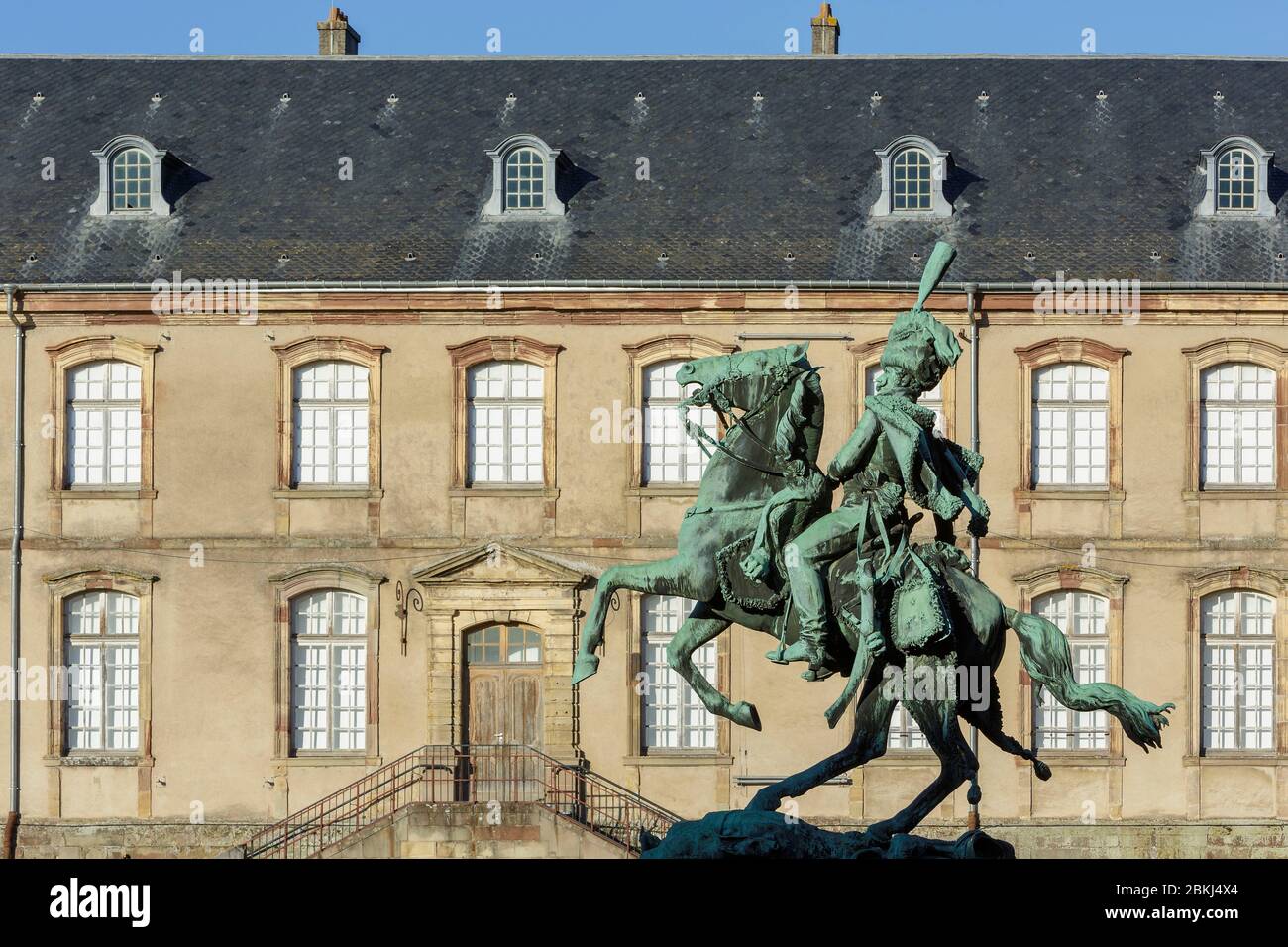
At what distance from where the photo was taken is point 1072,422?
3006 cm

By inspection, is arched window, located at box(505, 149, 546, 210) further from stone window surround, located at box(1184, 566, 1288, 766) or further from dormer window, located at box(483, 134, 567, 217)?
stone window surround, located at box(1184, 566, 1288, 766)

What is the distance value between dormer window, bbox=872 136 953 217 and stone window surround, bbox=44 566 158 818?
34.0 feet

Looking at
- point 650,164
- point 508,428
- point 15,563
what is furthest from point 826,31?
point 15,563

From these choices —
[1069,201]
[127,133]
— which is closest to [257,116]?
[127,133]

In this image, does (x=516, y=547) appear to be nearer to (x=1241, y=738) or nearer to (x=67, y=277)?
(x=67, y=277)

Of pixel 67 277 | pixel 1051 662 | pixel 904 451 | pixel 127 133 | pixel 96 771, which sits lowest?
pixel 96 771

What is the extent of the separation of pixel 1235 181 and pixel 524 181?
9.03 meters

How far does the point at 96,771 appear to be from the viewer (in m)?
29.6

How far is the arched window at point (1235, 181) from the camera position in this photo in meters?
31.1

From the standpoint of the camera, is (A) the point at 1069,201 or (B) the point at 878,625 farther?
(A) the point at 1069,201

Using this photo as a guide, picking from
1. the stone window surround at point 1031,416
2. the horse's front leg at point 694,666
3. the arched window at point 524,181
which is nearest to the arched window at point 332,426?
the arched window at point 524,181

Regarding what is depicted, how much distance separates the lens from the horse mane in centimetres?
1623
